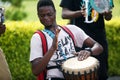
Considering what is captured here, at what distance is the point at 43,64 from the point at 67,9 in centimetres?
111

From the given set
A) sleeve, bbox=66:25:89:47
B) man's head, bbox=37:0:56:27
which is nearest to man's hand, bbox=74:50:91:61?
sleeve, bbox=66:25:89:47

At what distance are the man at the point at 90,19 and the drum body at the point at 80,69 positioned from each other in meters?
0.85

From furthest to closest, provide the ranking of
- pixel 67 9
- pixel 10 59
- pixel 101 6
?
1. pixel 10 59
2. pixel 67 9
3. pixel 101 6

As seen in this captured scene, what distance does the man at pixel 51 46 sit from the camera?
394cm

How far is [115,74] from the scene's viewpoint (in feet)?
27.7

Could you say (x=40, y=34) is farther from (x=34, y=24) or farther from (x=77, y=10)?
(x=34, y=24)

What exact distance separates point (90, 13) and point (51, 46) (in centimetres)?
95

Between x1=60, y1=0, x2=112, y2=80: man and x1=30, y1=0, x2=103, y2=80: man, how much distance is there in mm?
592

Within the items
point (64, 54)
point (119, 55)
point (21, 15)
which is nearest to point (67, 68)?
point (64, 54)

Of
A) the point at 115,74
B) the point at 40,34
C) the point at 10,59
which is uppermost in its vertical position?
the point at 40,34

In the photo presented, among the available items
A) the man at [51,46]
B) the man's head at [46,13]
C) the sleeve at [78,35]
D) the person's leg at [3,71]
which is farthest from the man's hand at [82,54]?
the person's leg at [3,71]

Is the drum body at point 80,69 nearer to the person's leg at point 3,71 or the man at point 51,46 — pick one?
the man at point 51,46

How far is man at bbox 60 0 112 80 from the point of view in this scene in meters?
4.80

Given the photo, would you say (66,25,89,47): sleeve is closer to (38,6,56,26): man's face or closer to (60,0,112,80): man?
(38,6,56,26): man's face
